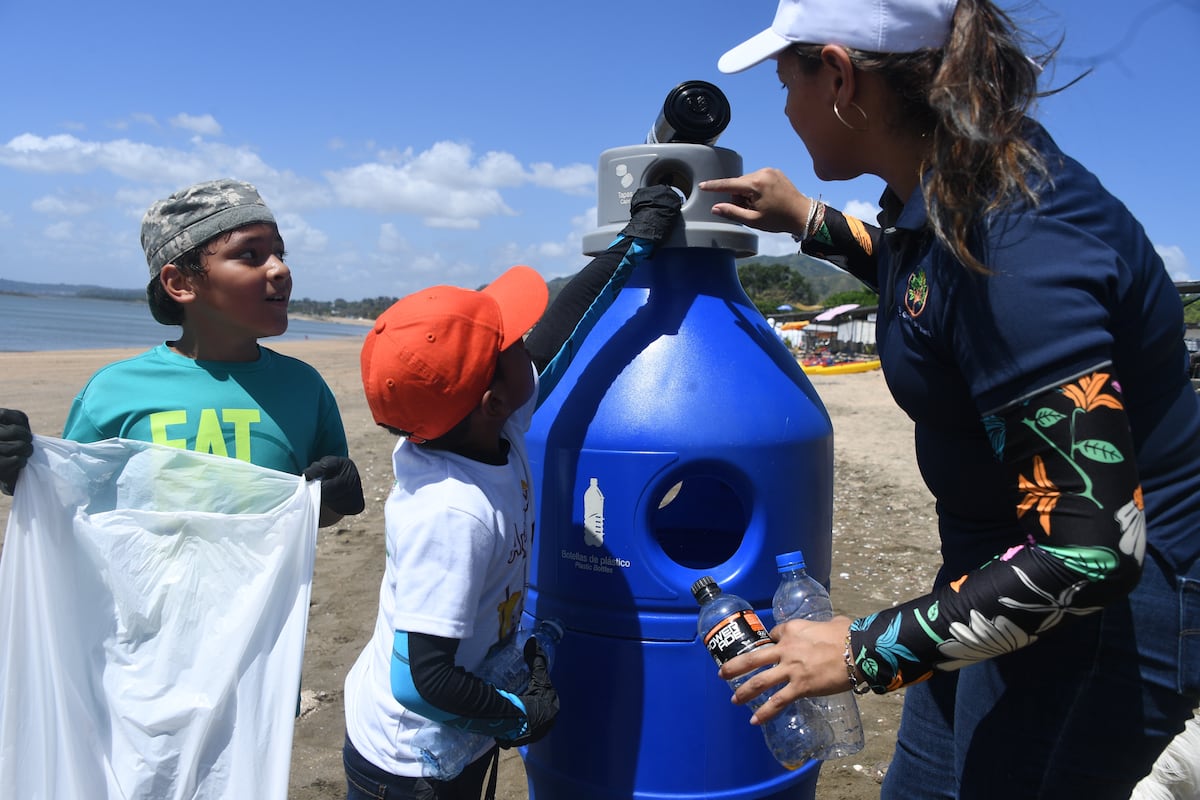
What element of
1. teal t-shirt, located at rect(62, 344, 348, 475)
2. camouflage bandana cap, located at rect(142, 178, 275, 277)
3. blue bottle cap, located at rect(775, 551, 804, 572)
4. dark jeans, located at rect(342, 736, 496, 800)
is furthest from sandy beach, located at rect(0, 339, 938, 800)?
camouflage bandana cap, located at rect(142, 178, 275, 277)

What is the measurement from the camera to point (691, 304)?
7.48 ft

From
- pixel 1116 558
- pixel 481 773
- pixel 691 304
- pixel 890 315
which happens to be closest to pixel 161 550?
pixel 481 773

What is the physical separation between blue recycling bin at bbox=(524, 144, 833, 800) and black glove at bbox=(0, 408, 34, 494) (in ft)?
3.81

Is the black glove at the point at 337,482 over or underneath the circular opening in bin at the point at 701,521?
over

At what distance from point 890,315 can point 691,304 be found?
2.88 feet

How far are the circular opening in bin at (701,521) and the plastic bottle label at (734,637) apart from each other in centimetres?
101

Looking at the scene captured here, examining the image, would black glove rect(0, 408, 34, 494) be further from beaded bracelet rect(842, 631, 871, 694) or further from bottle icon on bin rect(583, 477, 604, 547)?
beaded bracelet rect(842, 631, 871, 694)

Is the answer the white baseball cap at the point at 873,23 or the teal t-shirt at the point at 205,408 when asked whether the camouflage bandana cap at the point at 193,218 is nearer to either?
the teal t-shirt at the point at 205,408

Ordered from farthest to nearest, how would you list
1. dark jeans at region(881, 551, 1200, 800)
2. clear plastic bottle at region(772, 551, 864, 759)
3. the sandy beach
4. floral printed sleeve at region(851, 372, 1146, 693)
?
1. the sandy beach
2. clear plastic bottle at region(772, 551, 864, 759)
3. dark jeans at region(881, 551, 1200, 800)
4. floral printed sleeve at region(851, 372, 1146, 693)

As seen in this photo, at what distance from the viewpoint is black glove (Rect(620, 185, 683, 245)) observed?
216 centimetres

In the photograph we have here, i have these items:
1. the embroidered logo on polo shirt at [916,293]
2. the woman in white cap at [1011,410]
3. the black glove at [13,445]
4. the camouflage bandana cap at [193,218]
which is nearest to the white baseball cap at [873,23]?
the woman in white cap at [1011,410]

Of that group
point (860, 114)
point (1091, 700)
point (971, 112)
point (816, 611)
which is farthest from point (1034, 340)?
point (816, 611)

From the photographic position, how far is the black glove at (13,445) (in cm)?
179

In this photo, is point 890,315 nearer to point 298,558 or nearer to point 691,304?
point 691,304
